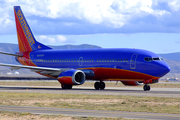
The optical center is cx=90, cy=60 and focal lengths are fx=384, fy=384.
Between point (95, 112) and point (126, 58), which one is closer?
point (95, 112)

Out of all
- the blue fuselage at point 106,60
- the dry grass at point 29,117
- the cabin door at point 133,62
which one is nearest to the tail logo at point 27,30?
the blue fuselage at point 106,60

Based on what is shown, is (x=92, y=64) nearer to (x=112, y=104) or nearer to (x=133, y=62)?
(x=133, y=62)

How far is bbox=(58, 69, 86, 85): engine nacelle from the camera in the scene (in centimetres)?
4409

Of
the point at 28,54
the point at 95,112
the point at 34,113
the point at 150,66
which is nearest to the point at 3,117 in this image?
the point at 34,113

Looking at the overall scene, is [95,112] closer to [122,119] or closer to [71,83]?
[122,119]

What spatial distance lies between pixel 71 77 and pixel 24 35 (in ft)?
48.2

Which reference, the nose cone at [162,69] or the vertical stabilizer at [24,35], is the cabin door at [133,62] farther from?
the vertical stabilizer at [24,35]

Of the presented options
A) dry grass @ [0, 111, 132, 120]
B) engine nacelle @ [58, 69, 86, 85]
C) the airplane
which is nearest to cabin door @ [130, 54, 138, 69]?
the airplane

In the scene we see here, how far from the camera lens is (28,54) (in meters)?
54.2

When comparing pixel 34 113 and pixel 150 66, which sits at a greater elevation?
pixel 150 66

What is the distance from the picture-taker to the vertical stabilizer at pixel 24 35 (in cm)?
5481

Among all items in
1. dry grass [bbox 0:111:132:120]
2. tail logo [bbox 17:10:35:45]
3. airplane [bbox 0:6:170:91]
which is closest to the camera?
dry grass [bbox 0:111:132:120]

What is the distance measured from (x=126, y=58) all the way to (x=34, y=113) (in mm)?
23907

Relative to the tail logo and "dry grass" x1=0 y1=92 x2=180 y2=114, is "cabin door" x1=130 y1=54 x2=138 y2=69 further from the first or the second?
the tail logo
